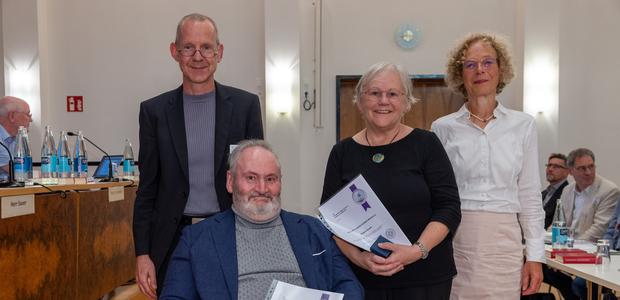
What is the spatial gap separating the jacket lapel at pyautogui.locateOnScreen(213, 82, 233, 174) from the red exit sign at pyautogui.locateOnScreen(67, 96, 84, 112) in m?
5.40

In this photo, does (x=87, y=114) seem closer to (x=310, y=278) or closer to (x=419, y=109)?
(x=419, y=109)

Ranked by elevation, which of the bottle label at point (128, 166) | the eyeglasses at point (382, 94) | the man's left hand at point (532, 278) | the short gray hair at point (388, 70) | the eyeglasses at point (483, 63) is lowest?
the man's left hand at point (532, 278)

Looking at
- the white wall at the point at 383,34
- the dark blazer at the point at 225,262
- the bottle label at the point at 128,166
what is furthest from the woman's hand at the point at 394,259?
the white wall at the point at 383,34

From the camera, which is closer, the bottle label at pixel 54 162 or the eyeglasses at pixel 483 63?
the eyeglasses at pixel 483 63

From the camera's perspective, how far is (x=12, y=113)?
480cm

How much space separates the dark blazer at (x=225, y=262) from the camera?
174cm

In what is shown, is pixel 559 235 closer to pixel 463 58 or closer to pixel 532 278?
pixel 532 278

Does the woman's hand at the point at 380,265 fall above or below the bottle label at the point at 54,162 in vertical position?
below

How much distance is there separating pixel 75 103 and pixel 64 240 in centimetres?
402

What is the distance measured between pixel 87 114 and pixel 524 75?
16.9 feet

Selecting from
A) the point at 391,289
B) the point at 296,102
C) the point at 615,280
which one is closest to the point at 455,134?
the point at 391,289

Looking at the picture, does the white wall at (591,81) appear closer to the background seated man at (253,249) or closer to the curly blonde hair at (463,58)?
the curly blonde hair at (463,58)

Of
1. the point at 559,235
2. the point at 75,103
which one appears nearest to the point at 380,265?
the point at 559,235

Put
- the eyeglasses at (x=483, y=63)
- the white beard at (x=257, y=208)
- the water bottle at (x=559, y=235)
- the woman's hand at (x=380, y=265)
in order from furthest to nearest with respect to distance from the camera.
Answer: the water bottle at (x=559, y=235)
the eyeglasses at (x=483, y=63)
the white beard at (x=257, y=208)
the woman's hand at (x=380, y=265)
